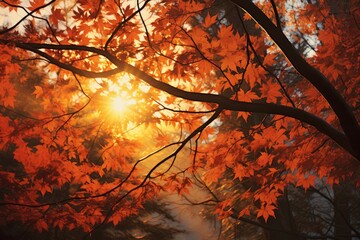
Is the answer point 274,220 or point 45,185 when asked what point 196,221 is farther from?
point 45,185

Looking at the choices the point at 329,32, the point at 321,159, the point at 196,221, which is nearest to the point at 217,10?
the point at 329,32

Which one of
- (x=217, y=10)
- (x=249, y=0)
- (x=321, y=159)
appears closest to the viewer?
(x=249, y=0)

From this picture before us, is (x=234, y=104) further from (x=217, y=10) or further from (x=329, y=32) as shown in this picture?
(x=217, y=10)

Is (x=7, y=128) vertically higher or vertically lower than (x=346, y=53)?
higher

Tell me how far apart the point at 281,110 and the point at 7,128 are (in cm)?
304

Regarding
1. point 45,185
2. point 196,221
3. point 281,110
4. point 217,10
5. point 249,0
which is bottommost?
point 281,110

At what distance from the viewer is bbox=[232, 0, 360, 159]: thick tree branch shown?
7.67 ft

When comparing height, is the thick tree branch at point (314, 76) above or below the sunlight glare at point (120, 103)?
below

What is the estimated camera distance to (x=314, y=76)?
2.35 metres

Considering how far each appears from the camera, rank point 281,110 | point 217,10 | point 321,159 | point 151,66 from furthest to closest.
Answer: point 217,10
point 321,159
point 151,66
point 281,110

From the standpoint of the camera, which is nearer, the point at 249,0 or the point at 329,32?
the point at 249,0

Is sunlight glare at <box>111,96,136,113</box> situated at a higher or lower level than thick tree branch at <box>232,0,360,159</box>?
higher

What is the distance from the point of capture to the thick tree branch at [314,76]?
2.34 metres

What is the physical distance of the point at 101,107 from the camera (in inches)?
143
